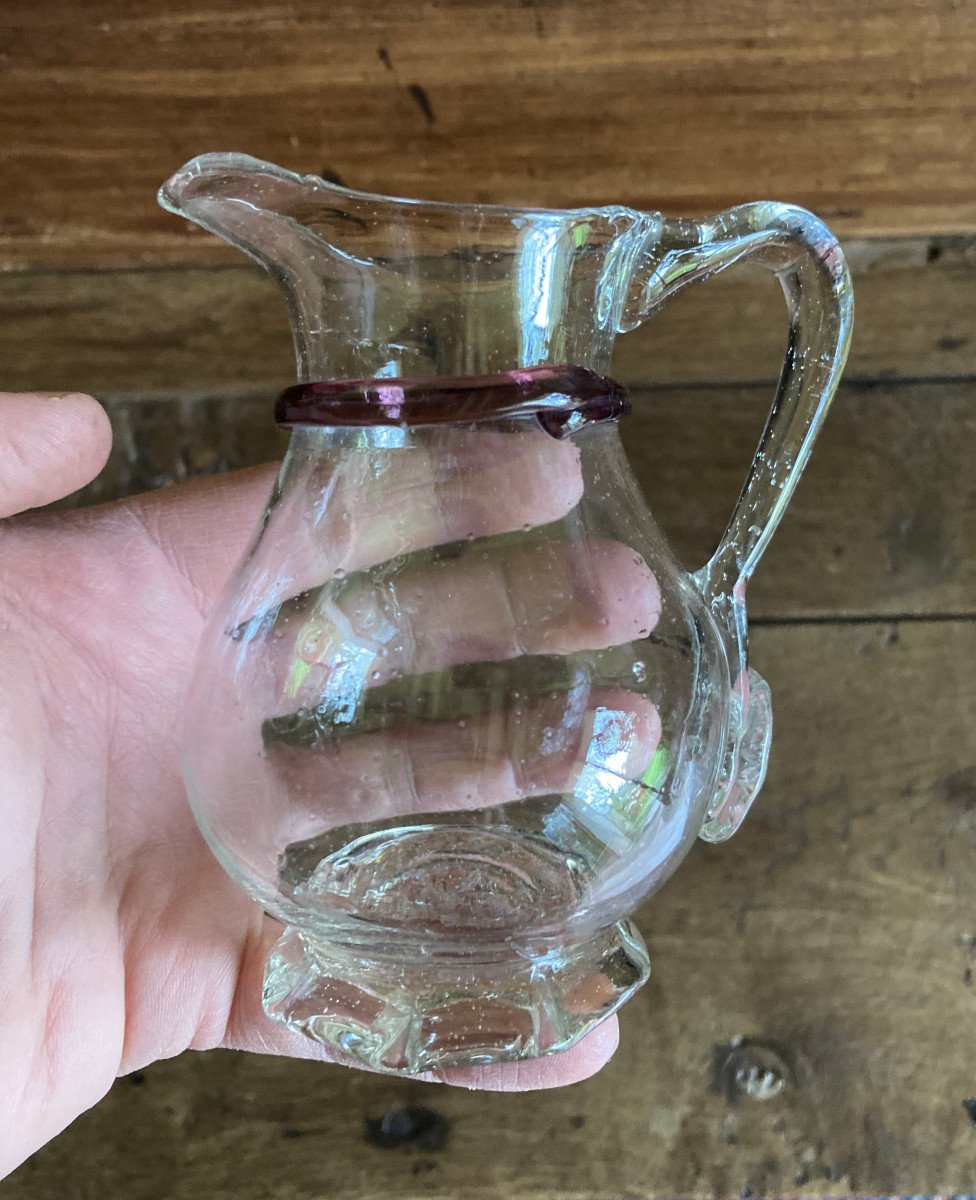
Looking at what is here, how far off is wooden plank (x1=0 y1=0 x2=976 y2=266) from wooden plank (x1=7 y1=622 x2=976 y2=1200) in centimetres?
27

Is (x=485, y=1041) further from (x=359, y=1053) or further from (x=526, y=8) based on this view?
(x=526, y=8)

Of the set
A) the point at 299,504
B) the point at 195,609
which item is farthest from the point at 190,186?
the point at 195,609

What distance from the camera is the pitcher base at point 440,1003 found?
43cm

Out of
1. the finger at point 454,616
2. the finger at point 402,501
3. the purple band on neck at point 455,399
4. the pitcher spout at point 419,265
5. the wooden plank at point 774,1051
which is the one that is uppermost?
the pitcher spout at point 419,265

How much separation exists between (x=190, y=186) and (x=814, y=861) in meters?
0.52

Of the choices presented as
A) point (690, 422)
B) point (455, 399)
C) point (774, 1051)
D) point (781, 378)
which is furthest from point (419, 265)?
point (774, 1051)

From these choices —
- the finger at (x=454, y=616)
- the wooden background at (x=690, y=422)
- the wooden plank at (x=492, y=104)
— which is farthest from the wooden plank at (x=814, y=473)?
the finger at (x=454, y=616)

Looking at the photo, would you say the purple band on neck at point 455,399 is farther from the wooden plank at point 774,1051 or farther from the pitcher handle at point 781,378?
the wooden plank at point 774,1051

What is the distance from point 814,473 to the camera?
64cm

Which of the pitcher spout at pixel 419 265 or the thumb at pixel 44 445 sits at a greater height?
the pitcher spout at pixel 419 265

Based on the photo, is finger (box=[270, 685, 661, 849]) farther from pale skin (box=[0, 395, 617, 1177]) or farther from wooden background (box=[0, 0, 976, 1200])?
wooden background (box=[0, 0, 976, 1200])

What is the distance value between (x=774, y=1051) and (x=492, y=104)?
0.58 metres

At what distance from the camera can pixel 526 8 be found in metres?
0.56

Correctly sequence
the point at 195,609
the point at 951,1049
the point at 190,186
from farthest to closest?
the point at 951,1049
the point at 195,609
the point at 190,186
